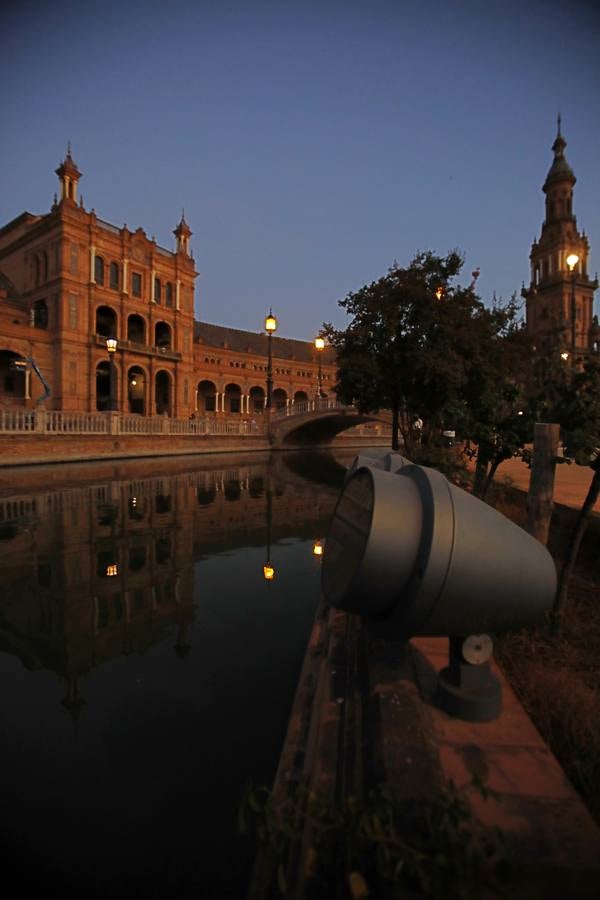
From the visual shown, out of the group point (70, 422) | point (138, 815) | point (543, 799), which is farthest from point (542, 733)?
point (70, 422)

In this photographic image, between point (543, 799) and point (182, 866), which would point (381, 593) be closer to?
point (543, 799)

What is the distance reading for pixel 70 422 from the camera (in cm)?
2067

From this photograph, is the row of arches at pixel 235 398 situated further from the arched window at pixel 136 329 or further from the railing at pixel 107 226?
the railing at pixel 107 226

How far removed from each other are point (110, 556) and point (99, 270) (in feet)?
119

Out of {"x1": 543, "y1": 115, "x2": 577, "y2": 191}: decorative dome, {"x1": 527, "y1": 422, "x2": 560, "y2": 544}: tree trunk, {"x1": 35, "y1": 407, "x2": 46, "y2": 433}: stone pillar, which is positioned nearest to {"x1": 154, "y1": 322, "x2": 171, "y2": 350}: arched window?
{"x1": 35, "y1": 407, "x2": 46, "y2": 433}: stone pillar

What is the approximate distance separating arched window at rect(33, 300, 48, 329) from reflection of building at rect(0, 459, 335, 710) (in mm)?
28927

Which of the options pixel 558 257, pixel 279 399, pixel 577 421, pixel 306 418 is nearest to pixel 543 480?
pixel 577 421

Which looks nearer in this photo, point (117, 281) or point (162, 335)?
point (117, 281)

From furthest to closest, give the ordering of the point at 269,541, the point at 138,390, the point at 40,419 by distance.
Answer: the point at 138,390 < the point at 40,419 < the point at 269,541

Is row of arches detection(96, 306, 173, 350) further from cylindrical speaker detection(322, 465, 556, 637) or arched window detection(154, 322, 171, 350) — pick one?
cylindrical speaker detection(322, 465, 556, 637)

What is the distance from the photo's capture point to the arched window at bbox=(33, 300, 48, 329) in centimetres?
3500

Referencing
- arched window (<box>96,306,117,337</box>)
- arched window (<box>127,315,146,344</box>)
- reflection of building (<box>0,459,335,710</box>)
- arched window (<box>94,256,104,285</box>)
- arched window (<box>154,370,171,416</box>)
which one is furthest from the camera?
arched window (<box>154,370,171,416</box>)

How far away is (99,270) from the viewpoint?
35.6 m

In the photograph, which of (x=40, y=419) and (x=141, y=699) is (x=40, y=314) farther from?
(x=141, y=699)
